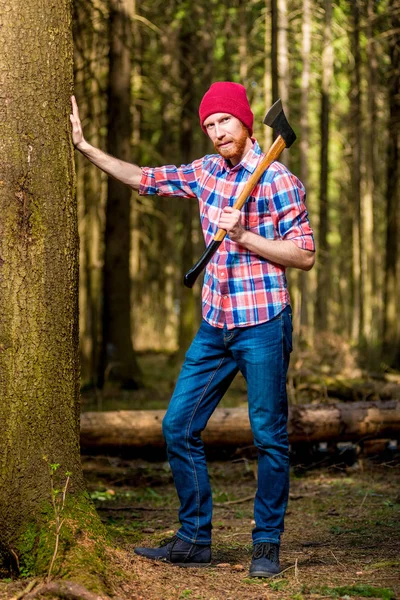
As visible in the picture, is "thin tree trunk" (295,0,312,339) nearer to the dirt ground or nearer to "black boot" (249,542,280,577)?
the dirt ground

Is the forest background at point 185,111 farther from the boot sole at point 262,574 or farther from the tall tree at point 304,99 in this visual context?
the boot sole at point 262,574

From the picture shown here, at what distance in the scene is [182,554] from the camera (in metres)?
4.41

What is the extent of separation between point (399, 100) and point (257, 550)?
1143 cm

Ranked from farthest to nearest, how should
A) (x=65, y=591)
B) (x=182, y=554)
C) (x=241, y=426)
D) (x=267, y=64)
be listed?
(x=267, y=64) < (x=241, y=426) < (x=182, y=554) < (x=65, y=591)

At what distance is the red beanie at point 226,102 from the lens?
13.8 feet

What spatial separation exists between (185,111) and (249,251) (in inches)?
455

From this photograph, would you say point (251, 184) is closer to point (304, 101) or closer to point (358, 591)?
point (358, 591)

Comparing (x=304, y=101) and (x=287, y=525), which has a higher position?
(x=304, y=101)

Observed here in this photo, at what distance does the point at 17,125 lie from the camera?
399cm

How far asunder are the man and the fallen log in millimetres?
2732

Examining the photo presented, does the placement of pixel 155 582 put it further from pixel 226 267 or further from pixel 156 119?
pixel 156 119

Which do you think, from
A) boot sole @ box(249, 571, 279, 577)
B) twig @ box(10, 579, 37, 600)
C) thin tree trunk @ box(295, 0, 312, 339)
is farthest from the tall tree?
twig @ box(10, 579, 37, 600)

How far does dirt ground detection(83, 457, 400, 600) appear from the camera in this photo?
388cm

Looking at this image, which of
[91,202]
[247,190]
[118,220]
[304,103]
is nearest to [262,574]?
[247,190]
